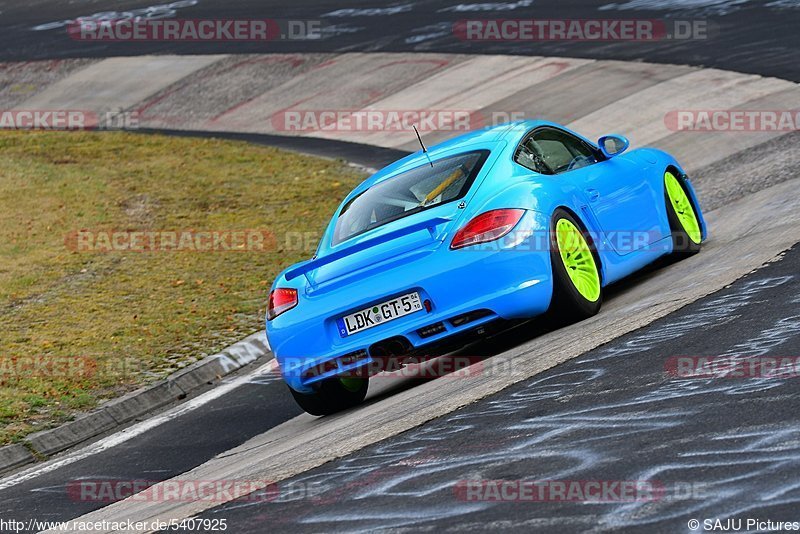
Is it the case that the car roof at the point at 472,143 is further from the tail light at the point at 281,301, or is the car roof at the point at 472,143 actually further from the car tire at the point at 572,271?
the tail light at the point at 281,301

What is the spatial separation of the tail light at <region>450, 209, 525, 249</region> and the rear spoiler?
16 centimetres

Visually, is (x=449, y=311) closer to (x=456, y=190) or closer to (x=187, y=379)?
(x=456, y=190)

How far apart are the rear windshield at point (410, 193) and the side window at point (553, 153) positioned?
1.08ft

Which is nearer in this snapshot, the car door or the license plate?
the license plate

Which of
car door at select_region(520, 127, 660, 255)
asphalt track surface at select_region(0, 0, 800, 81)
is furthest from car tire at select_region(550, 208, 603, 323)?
asphalt track surface at select_region(0, 0, 800, 81)

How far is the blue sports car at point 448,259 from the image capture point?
7766mm

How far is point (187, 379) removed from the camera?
10.4 m

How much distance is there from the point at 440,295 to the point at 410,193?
Result: 3.72 ft

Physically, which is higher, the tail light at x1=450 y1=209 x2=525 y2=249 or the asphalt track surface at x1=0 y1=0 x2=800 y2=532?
the tail light at x1=450 y1=209 x2=525 y2=249

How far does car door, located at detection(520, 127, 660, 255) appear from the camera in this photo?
8.84m

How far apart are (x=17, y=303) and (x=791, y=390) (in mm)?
9214

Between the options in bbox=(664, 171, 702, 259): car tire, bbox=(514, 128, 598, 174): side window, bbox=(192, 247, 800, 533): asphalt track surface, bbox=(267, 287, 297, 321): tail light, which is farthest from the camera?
bbox=(664, 171, 702, 259): car tire

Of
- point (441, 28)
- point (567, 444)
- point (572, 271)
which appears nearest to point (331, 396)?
point (572, 271)

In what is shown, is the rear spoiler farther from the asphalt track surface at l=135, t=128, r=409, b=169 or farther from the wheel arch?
the asphalt track surface at l=135, t=128, r=409, b=169
